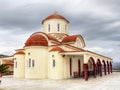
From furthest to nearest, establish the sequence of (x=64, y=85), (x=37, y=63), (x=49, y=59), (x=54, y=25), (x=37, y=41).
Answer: (x=54, y=25)
(x=37, y=41)
(x=49, y=59)
(x=37, y=63)
(x=64, y=85)

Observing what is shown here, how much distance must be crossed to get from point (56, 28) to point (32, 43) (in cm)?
823

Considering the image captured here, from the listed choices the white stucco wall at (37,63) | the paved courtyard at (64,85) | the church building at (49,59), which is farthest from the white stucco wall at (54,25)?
the paved courtyard at (64,85)

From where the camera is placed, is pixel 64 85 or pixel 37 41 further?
pixel 37 41

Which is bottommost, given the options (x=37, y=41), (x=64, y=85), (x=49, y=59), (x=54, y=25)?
(x=64, y=85)

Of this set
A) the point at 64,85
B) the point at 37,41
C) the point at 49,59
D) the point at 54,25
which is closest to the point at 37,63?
the point at 49,59

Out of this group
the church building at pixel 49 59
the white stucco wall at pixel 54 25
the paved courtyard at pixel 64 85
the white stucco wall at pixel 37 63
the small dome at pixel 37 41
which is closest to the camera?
the paved courtyard at pixel 64 85

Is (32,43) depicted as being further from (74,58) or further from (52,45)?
(74,58)

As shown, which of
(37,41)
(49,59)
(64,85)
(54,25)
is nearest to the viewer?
(64,85)

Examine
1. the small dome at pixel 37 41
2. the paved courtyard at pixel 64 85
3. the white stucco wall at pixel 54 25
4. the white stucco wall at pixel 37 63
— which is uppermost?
the white stucco wall at pixel 54 25

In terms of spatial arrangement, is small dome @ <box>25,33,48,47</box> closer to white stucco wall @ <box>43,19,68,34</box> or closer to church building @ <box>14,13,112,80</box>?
church building @ <box>14,13,112,80</box>

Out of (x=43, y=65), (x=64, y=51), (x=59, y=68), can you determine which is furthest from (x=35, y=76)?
(x=64, y=51)

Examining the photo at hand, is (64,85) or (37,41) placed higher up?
(37,41)

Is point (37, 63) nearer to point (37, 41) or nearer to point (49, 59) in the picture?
point (49, 59)

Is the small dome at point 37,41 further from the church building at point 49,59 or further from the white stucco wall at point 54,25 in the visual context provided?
the white stucco wall at point 54,25
